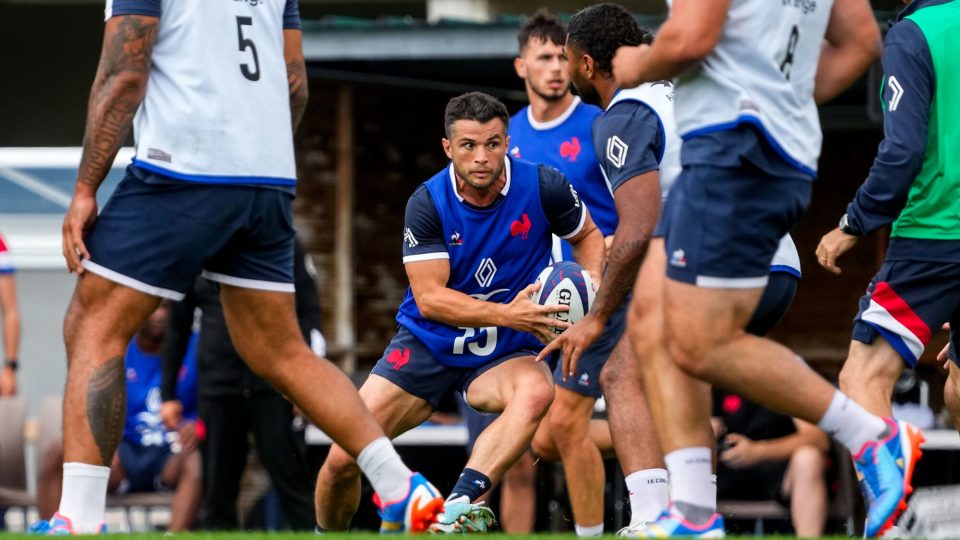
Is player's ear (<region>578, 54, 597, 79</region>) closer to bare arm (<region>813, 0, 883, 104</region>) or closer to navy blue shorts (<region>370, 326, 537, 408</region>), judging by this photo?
navy blue shorts (<region>370, 326, 537, 408</region>)

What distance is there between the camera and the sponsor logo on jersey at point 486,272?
755 cm

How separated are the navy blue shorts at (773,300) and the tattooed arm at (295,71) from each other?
1.91m

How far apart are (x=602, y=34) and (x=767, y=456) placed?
14.3ft

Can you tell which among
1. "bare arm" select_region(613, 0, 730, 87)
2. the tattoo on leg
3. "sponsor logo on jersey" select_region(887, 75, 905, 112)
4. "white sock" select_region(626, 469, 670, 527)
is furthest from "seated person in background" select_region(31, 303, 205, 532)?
"bare arm" select_region(613, 0, 730, 87)

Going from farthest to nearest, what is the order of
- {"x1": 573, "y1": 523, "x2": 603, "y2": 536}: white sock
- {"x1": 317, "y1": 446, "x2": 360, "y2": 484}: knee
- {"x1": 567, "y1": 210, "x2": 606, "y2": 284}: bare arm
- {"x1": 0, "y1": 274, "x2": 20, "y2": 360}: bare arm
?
{"x1": 0, "y1": 274, "x2": 20, "y2": 360}: bare arm, {"x1": 573, "y1": 523, "x2": 603, "y2": 536}: white sock, {"x1": 567, "y1": 210, "x2": 606, "y2": 284}: bare arm, {"x1": 317, "y1": 446, "x2": 360, "y2": 484}: knee

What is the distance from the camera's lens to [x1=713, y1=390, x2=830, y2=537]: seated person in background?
10.5 metres

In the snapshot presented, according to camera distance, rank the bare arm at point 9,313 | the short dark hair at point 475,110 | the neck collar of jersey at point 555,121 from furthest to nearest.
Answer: the bare arm at point 9,313, the neck collar of jersey at point 555,121, the short dark hair at point 475,110

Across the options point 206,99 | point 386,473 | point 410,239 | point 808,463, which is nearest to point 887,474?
point 386,473

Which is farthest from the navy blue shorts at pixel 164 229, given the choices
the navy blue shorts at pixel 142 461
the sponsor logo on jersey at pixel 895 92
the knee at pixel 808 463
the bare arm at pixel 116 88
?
the navy blue shorts at pixel 142 461

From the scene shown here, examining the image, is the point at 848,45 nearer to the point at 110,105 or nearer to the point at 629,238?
the point at 629,238

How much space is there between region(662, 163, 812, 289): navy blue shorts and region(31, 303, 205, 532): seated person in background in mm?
6303

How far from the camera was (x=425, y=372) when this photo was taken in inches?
299

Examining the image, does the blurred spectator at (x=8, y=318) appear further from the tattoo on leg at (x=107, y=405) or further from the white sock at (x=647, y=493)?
the white sock at (x=647, y=493)

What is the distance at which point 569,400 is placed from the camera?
8.14 meters
